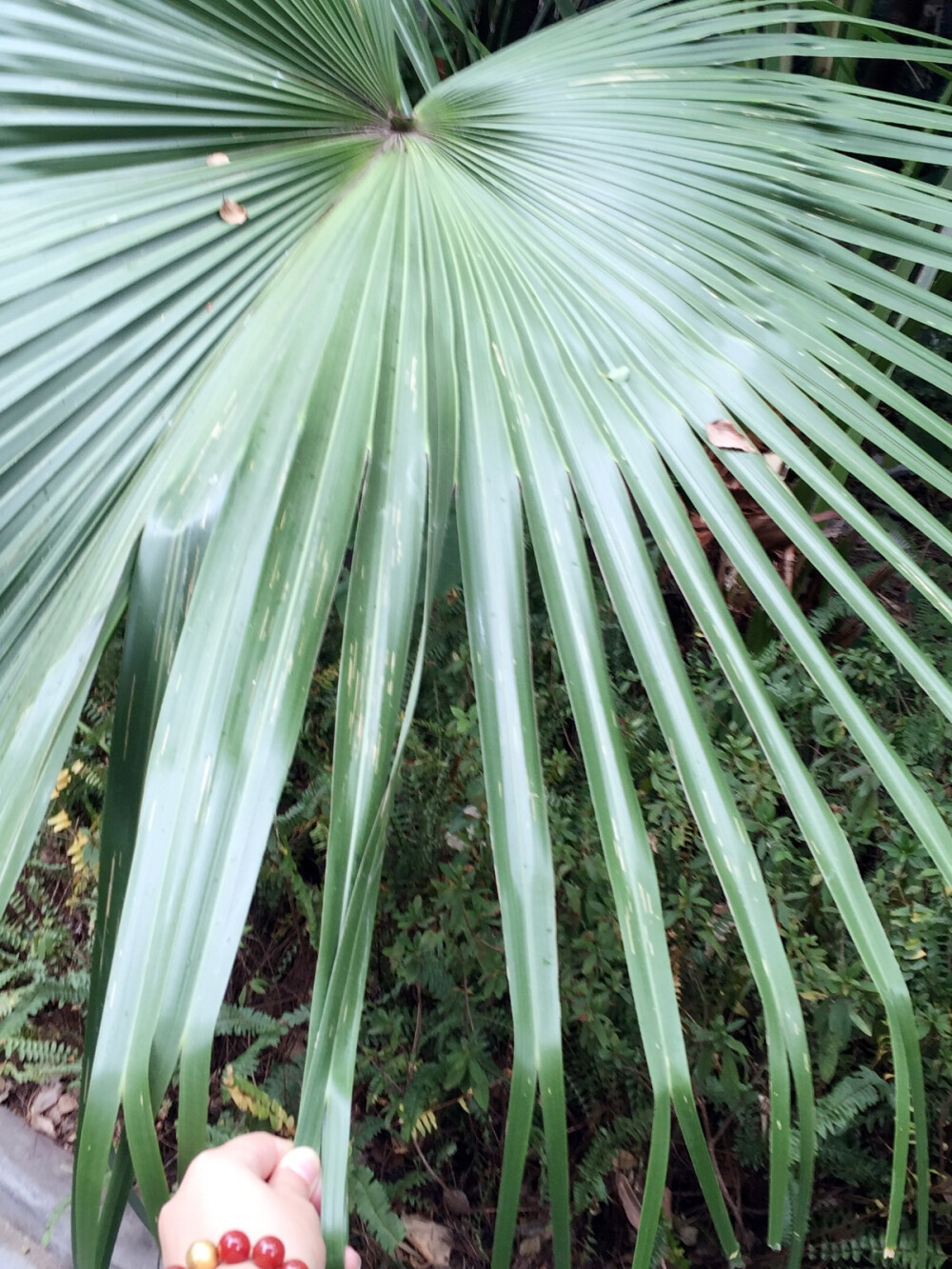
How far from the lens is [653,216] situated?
0.89 metres

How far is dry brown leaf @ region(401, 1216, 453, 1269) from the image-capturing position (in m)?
1.10

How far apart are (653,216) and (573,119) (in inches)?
8.3

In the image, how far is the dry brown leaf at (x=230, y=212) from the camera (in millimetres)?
829

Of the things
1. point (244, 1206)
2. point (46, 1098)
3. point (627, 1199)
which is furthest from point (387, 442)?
point (46, 1098)

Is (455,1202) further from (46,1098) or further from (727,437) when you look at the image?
(727,437)

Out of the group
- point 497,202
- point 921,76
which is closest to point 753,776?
point 497,202

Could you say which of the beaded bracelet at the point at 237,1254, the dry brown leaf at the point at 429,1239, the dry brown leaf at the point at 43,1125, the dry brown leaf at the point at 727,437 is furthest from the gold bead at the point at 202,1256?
the dry brown leaf at the point at 43,1125

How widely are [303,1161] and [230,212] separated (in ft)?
2.75

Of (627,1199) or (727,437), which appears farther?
(627,1199)

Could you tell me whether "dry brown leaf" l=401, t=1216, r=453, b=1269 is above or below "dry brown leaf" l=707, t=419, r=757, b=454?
below

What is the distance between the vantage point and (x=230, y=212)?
831 mm

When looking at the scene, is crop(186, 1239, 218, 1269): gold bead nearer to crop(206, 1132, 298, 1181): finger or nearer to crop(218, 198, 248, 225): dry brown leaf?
crop(206, 1132, 298, 1181): finger

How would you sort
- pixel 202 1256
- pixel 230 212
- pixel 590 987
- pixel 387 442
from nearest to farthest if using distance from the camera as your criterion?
1. pixel 202 1256
2. pixel 387 442
3. pixel 230 212
4. pixel 590 987

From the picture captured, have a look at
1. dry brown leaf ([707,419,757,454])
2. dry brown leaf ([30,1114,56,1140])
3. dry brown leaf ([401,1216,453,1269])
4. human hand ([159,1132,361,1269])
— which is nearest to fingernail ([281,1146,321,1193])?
human hand ([159,1132,361,1269])
